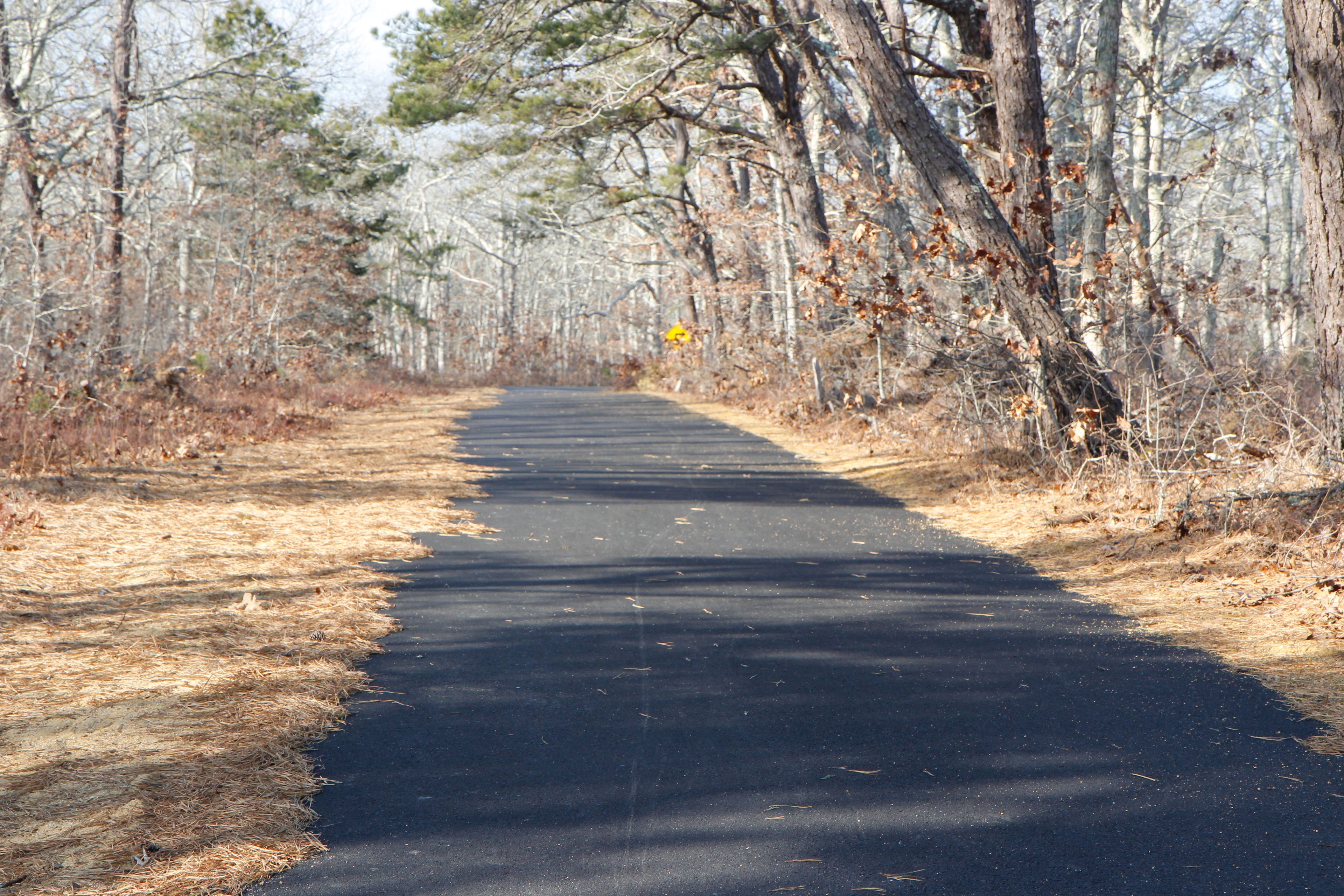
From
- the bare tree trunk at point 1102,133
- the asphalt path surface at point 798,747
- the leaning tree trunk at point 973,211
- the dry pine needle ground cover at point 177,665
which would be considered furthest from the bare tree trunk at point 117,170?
the bare tree trunk at point 1102,133

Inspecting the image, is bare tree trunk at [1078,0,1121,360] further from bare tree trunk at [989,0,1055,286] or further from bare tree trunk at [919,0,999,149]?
bare tree trunk at [989,0,1055,286]

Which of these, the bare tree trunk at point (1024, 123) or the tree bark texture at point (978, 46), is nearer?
the bare tree trunk at point (1024, 123)

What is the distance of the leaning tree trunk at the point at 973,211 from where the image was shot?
32.3 ft

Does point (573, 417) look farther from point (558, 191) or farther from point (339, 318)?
point (339, 318)

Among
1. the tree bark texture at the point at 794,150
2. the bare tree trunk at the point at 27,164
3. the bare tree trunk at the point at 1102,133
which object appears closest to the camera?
the bare tree trunk at the point at 1102,133

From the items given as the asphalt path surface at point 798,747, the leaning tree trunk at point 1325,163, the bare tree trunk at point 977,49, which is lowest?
the asphalt path surface at point 798,747

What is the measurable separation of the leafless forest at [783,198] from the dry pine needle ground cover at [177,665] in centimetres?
464

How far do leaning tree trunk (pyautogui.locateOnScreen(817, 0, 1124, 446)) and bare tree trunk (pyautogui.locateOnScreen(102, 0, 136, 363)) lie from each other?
13.4 m

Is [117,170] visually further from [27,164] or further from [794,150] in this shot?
[794,150]

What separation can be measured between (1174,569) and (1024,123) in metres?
5.09

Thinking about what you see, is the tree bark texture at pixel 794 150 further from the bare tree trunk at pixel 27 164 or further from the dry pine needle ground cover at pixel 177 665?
the bare tree trunk at pixel 27 164

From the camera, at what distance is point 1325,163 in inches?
296

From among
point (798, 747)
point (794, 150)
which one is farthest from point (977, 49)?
point (798, 747)

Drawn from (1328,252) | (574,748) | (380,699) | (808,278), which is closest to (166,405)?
(808,278)
